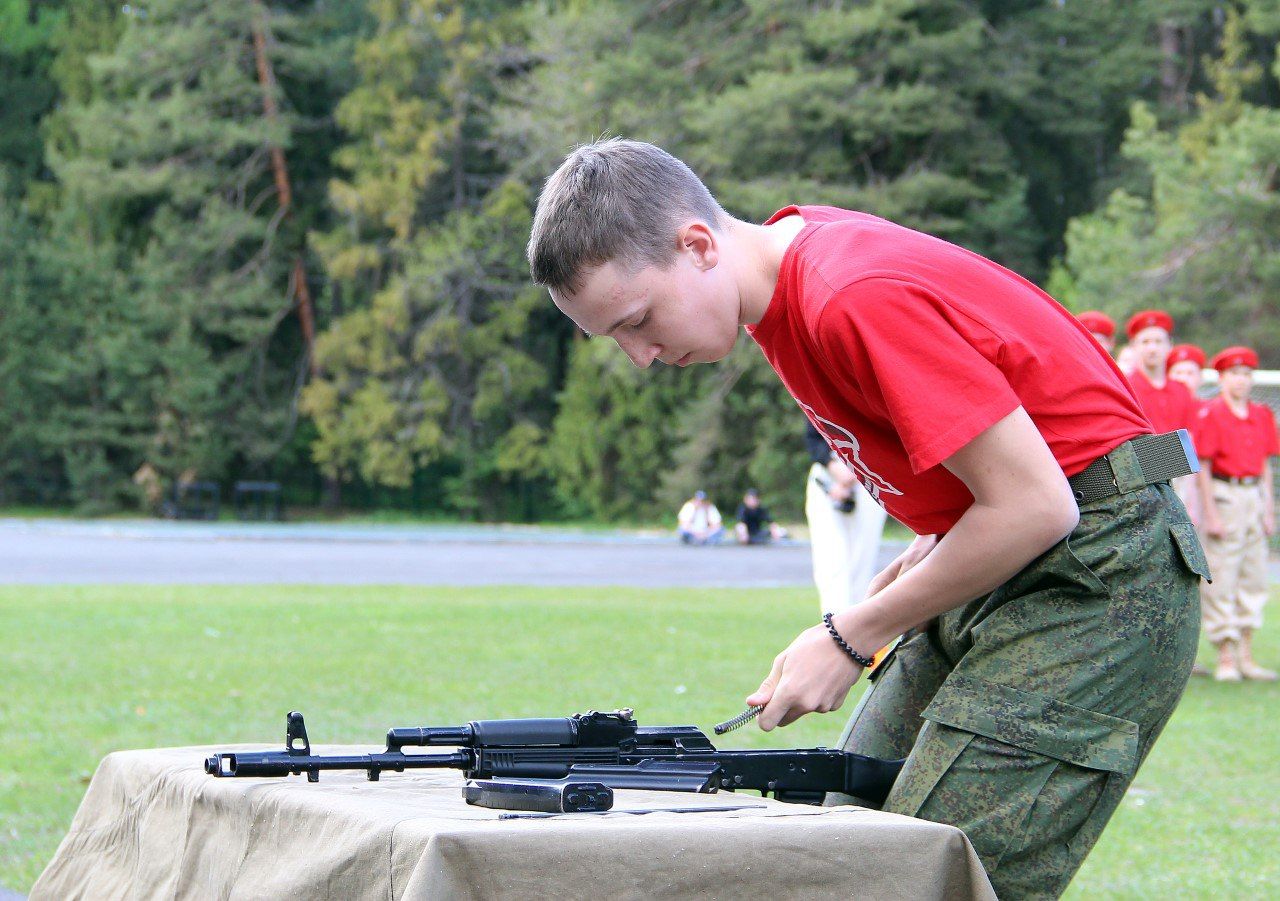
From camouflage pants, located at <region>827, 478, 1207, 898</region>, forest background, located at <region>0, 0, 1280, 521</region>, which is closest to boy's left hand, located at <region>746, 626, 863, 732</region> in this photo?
camouflage pants, located at <region>827, 478, 1207, 898</region>

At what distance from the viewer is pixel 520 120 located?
39.7 meters

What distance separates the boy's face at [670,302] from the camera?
260 centimetres

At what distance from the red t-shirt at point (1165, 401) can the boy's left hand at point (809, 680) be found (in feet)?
24.2

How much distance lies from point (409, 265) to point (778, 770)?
134ft

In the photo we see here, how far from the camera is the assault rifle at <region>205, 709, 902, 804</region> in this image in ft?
8.20

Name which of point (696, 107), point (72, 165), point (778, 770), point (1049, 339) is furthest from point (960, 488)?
point (72, 165)

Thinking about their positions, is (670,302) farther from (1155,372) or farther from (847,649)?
(1155,372)

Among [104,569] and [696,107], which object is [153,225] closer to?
[696,107]

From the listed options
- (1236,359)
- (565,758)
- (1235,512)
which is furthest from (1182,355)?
(565,758)

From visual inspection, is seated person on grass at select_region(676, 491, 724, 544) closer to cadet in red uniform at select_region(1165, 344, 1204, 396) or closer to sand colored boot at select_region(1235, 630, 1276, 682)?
cadet in red uniform at select_region(1165, 344, 1204, 396)

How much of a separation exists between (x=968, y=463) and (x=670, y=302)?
1.86ft

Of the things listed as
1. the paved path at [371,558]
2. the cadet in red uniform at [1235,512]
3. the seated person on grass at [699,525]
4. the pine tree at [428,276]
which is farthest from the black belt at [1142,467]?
the pine tree at [428,276]

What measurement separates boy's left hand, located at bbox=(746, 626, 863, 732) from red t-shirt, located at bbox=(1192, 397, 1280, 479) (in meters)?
8.96

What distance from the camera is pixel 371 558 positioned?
24.4 meters
